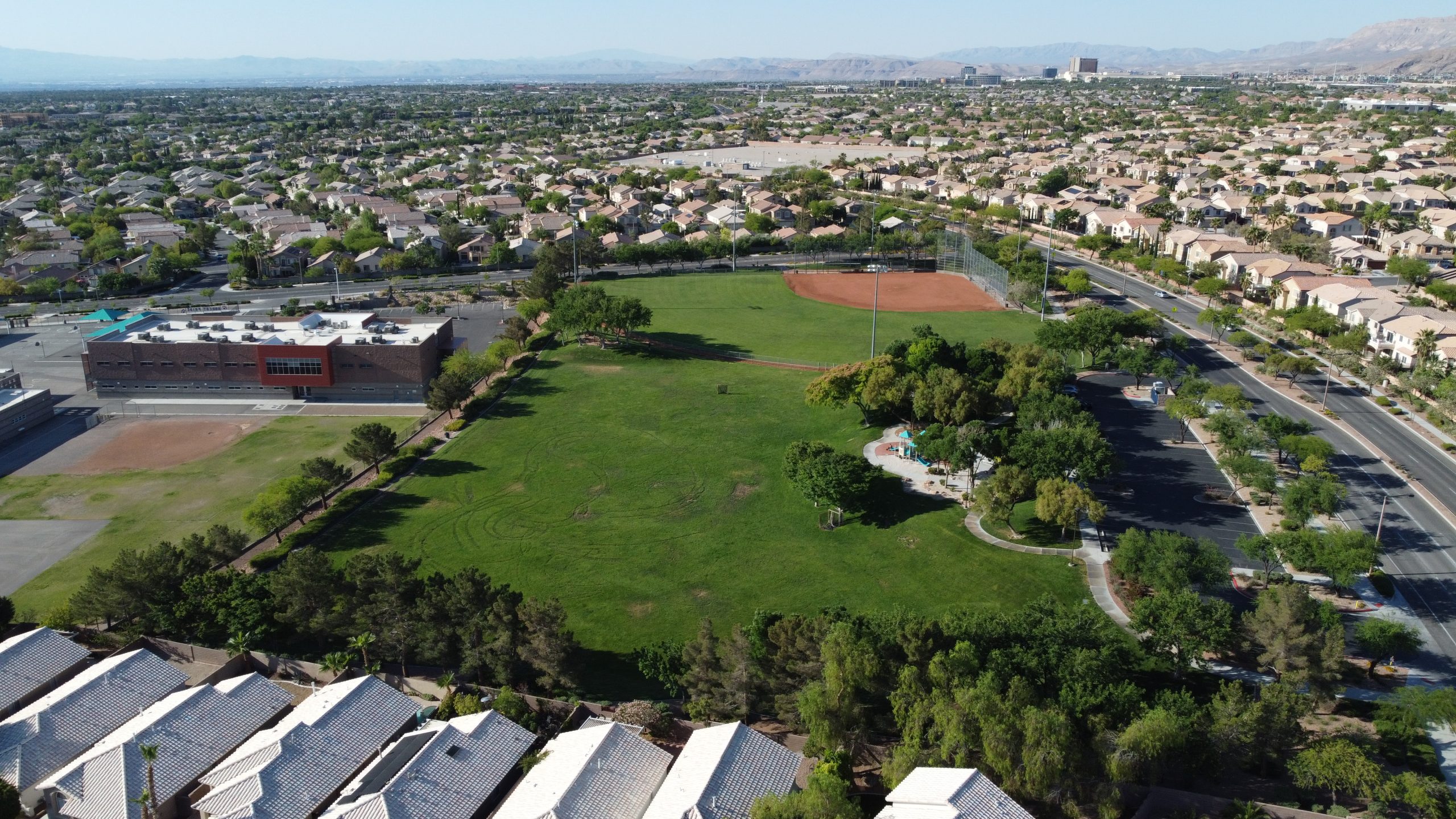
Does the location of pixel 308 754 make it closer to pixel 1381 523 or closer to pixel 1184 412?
pixel 1381 523

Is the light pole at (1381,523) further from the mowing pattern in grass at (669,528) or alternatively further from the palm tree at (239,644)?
the palm tree at (239,644)

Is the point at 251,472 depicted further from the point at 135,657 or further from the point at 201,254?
the point at 201,254

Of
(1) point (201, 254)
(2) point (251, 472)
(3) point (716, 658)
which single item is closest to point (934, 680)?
(3) point (716, 658)

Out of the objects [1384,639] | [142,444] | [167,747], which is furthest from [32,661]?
[1384,639]

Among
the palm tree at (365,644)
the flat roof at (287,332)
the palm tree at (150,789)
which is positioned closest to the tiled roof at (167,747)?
the palm tree at (150,789)

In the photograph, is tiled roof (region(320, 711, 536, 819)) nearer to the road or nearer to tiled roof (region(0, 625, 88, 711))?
tiled roof (region(0, 625, 88, 711))

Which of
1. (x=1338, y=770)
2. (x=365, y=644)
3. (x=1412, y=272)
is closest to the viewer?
(x=1338, y=770)

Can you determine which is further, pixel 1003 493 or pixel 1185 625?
pixel 1003 493
